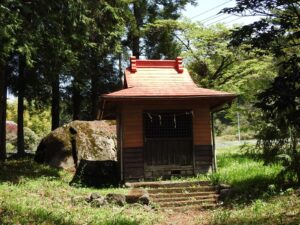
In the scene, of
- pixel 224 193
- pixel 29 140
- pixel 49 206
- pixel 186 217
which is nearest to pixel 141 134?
pixel 224 193

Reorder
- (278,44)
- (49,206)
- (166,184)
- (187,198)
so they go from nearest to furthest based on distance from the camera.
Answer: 1. (278,44)
2. (49,206)
3. (187,198)
4. (166,184)

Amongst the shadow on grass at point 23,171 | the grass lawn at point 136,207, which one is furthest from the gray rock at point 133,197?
the shadow on grass at point 23,171

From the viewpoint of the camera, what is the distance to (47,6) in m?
14.7

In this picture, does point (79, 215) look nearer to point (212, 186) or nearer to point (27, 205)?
point (27, 205)

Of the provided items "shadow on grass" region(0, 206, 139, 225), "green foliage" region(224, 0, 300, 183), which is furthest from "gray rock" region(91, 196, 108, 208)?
"green foliage" region(224, 0, 300, 183)

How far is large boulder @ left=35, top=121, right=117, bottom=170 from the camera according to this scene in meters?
20.3

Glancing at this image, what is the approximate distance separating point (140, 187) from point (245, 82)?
1226 centimetres

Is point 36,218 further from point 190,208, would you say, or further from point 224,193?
point 224,193

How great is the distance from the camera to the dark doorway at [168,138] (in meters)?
16.2

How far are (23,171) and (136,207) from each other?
301 inches

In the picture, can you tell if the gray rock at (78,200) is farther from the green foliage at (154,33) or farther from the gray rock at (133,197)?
the green foliage at (154,33)

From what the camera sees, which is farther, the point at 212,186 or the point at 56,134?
the point at 56,134

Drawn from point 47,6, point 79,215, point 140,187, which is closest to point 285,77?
point 79,215

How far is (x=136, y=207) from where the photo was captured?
40.2 ft
